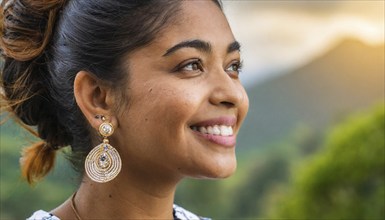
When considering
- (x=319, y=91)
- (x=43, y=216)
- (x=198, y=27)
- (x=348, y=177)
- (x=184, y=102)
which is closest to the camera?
(x=184, y=102)

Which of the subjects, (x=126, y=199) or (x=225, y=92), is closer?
(x=225, y=92)

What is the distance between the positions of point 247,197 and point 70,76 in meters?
26.1

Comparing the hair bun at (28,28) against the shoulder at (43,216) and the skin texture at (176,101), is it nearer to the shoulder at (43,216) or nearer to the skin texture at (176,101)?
the skin texture at (176,101)

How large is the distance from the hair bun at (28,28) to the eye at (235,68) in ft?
2.08

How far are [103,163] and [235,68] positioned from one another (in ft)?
1.87

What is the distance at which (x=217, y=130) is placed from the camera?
2.42m

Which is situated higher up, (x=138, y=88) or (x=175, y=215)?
(x=138, y=88)

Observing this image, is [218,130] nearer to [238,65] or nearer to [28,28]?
[238,65]

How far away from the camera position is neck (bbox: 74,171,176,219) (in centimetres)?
259

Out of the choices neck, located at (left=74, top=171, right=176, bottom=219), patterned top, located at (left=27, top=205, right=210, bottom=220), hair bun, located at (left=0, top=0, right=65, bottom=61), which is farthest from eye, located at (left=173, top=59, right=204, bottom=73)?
patterned top, located at (left=27, top=205, right=210, bottom=220)

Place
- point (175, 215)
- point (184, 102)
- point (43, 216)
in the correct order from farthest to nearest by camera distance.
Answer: point (175, 215)
point (43, 216)
point (184, 102)

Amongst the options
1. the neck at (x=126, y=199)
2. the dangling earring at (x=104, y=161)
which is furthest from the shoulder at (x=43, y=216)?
the dangling earring at (x=104, y=161)

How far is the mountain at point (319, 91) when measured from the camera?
76.9ft

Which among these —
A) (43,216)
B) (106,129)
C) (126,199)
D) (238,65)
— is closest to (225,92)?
(238,65)
